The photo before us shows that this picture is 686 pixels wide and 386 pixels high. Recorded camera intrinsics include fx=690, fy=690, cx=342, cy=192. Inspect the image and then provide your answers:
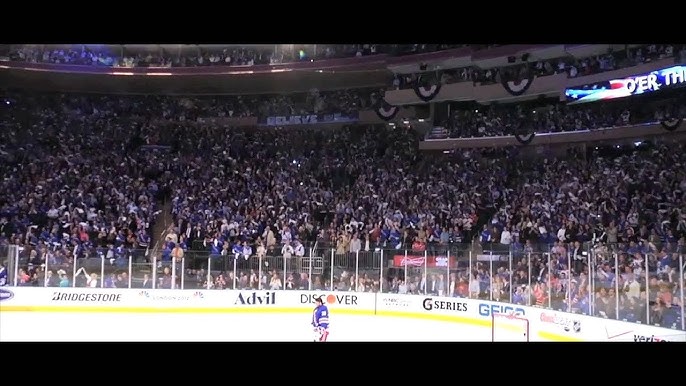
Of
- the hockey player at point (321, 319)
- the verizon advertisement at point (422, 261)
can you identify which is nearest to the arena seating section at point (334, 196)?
the verizon advertisement at point (422, 261)

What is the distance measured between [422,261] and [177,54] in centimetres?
1259

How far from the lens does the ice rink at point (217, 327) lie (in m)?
9.80

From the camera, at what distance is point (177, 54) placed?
66.1 feet

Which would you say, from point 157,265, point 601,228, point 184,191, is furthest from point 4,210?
point 601,228

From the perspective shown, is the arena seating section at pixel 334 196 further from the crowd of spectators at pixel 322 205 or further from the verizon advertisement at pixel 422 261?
the verizon advertisement at pixel 422 261

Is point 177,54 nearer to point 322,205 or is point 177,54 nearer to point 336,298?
point 322,205

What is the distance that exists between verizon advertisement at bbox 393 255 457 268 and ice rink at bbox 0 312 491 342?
2.73 ft

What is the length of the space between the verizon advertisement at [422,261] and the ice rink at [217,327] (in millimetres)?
833

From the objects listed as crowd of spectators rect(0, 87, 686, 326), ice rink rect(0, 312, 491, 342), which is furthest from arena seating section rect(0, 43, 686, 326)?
ice rink rect(0, 312, 491, 342)

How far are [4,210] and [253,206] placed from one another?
5.30m

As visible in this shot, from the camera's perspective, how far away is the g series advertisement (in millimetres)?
13984
